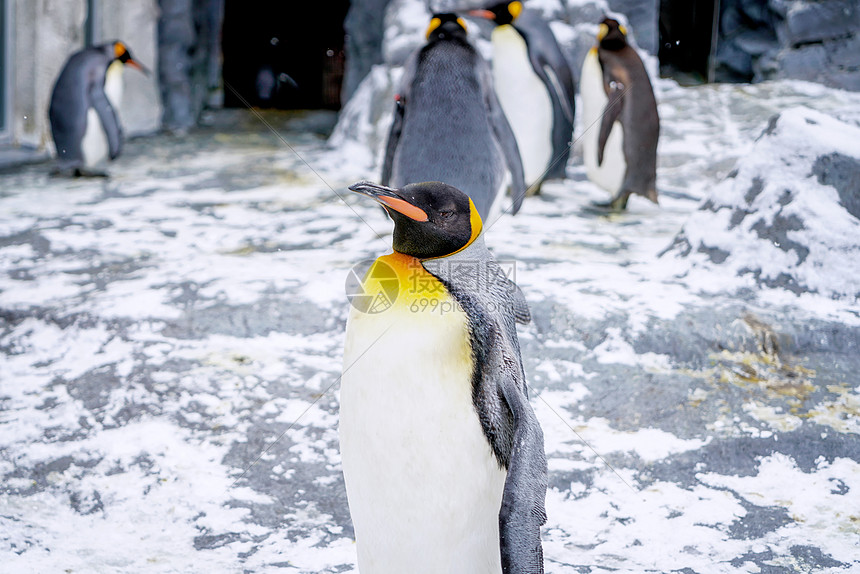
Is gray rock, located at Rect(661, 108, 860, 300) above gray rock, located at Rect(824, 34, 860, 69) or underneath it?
underneath

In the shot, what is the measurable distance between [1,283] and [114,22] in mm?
5633

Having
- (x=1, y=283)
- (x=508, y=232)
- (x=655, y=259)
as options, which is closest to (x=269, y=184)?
(x=508, y=232)

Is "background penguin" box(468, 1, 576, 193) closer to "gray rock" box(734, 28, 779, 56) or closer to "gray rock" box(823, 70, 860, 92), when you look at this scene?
"gray rock" box(823, 70, 860, 92)

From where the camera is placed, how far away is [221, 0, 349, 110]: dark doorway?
45.7ft

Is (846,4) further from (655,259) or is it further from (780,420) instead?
(780,420)

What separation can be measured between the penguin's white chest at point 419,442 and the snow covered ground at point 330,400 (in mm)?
309

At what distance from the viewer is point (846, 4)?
6.79 metres

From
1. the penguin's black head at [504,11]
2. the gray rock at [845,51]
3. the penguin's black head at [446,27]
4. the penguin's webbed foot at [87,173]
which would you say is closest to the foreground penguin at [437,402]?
the penguin's black head at [446,27]

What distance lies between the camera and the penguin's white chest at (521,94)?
4637 millimetres

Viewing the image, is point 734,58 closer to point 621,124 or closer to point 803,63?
point 803,63

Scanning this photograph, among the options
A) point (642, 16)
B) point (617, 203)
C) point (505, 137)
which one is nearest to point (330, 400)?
point (505, 137)

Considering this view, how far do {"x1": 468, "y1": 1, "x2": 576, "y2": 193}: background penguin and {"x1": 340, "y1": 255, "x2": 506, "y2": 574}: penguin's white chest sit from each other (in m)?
3.54

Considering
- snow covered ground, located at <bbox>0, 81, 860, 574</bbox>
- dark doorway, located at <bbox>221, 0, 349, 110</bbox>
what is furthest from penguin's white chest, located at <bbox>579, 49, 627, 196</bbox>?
dark doorway, located at <bbox>221, 0, 349, 110</bbox>
